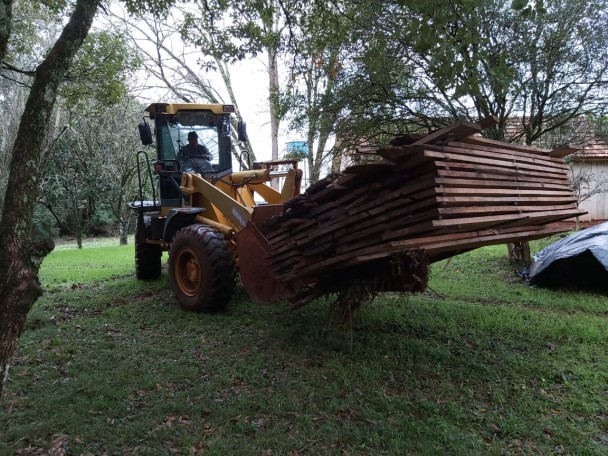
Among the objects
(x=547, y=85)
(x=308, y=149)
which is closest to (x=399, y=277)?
(x=547, y=85)

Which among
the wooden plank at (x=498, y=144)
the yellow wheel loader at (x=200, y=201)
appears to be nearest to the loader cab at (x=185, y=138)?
the yellow wheel loader at (x=200, y=201)

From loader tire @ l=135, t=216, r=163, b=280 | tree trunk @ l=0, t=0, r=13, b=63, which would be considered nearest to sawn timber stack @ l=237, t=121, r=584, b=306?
tree trunk @ l=0, t=0, r=13, b=63

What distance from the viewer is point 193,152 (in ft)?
25.0

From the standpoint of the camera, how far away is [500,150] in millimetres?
4012

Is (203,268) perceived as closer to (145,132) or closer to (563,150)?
(145,132)

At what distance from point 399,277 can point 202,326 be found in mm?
2689

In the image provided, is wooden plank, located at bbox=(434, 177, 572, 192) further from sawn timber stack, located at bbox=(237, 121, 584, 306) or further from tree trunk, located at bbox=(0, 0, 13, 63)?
tree trunk, located at bbox=(0, 0, 13, 63)

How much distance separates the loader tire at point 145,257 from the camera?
8.70 metres

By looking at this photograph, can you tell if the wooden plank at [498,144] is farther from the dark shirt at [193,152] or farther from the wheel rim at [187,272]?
the dark shirt at [193,152]

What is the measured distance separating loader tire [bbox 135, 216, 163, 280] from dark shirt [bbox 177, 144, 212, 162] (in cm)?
168

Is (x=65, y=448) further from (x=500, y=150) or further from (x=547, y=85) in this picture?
(x=547, y=85)

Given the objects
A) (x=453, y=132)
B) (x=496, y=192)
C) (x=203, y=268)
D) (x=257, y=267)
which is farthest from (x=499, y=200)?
(x=203, y=268)

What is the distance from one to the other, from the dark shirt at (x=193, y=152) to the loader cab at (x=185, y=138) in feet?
0.18

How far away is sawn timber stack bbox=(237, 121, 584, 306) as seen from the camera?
11.3 feet
